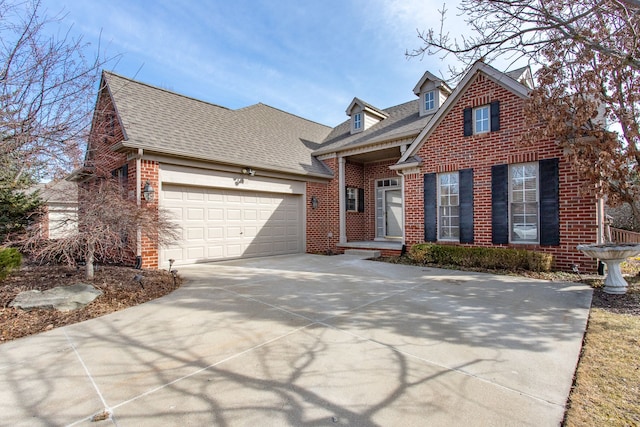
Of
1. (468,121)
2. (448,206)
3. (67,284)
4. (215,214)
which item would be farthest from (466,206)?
(67,284)

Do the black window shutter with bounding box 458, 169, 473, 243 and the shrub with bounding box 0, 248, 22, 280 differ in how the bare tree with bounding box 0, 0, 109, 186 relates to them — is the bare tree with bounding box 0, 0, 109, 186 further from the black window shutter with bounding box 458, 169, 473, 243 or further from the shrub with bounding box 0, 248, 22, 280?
the black window shutter with bounding box 458, 169, 473, 243

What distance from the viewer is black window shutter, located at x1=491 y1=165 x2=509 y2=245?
8.36m

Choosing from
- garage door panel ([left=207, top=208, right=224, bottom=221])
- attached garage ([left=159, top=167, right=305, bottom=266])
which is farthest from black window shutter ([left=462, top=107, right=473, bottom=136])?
garage door panel ([left=207, top=208, right=224, bottom=221])

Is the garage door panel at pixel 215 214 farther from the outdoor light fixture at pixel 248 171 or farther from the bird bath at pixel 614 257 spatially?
the bird bath at pixel 614 257

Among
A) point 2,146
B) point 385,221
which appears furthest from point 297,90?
point 2,146

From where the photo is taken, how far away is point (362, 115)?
13766 millimetres

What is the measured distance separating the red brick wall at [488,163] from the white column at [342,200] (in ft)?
10.3

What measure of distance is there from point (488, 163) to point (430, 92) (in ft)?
16.0

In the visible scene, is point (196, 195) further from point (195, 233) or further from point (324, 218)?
point (324, 218)

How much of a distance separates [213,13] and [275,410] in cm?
973

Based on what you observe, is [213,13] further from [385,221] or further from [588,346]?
[588,346]

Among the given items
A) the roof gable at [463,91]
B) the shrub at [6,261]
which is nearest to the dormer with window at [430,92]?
the roof gable at [463,91]

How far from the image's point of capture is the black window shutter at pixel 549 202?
24.8ft

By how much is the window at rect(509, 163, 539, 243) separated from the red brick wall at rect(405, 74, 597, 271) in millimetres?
292
